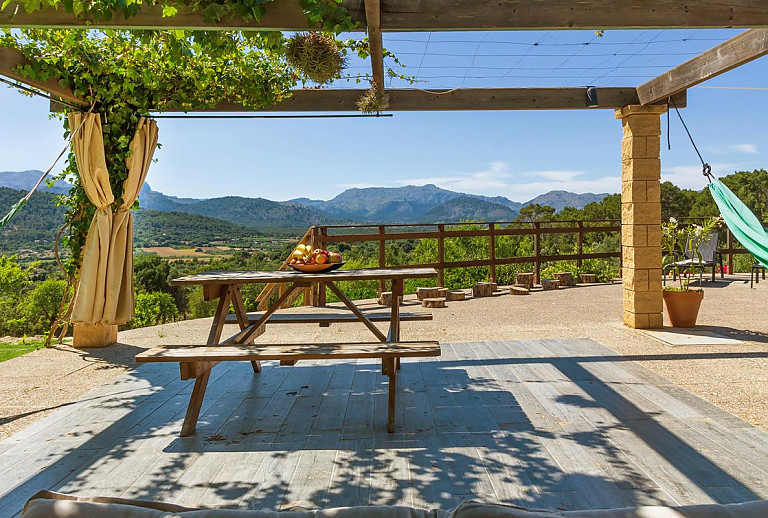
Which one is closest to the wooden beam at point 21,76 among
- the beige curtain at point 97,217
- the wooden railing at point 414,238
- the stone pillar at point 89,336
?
the beige curtain at point 97,217

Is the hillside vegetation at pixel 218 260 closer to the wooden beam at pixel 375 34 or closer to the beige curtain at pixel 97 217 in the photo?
the beige curtain at pixel 97 217

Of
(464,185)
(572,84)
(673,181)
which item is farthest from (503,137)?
(572,84)

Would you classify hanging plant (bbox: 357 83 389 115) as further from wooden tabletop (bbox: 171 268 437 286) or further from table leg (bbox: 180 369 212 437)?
table leg (bbox: 180 369 212 437)

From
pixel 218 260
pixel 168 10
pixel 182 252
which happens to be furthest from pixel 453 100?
pixel 182 252

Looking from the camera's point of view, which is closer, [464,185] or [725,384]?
[725,384]

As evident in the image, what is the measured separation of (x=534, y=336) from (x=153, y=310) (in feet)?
24.0

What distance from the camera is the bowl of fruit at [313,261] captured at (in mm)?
3484

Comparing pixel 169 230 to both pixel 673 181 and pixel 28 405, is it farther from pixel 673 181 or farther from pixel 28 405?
pixel 673 181

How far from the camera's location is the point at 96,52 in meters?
4.62

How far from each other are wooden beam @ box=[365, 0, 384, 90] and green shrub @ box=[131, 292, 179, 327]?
7.27m

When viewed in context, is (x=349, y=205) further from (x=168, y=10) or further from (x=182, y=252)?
(x=168, y=10)

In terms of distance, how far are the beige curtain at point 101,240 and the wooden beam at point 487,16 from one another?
1949 mm

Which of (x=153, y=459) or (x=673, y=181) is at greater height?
(x=673, y=181)

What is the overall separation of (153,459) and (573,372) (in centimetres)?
272
